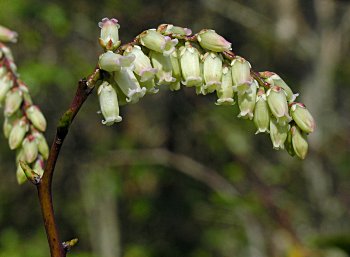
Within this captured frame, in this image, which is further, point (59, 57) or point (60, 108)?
point (60, 108)

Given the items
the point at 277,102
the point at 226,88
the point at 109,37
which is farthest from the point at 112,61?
the point at 277,102

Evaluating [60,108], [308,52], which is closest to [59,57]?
[60,108]

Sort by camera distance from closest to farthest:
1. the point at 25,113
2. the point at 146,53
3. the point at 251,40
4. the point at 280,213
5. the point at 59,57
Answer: the point at 146,53, the point at 25,113, the point at 280,213, the point at 59,57, the point at 251,40

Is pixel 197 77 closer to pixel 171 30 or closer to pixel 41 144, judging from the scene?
pixel 171 30

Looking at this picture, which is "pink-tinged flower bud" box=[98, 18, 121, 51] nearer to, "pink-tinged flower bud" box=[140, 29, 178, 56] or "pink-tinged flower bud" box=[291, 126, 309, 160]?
"pink-tinged flower bud" box=[140, 29, 178, 56]

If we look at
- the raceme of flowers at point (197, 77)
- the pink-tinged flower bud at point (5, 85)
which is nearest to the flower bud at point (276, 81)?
the raceme of flowers at point (197, 77)

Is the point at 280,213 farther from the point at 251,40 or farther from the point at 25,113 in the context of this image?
the point at 251,40

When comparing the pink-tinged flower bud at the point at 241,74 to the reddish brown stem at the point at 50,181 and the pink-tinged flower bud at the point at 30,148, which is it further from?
the pink-tinged flower bud at the point at 30,148
